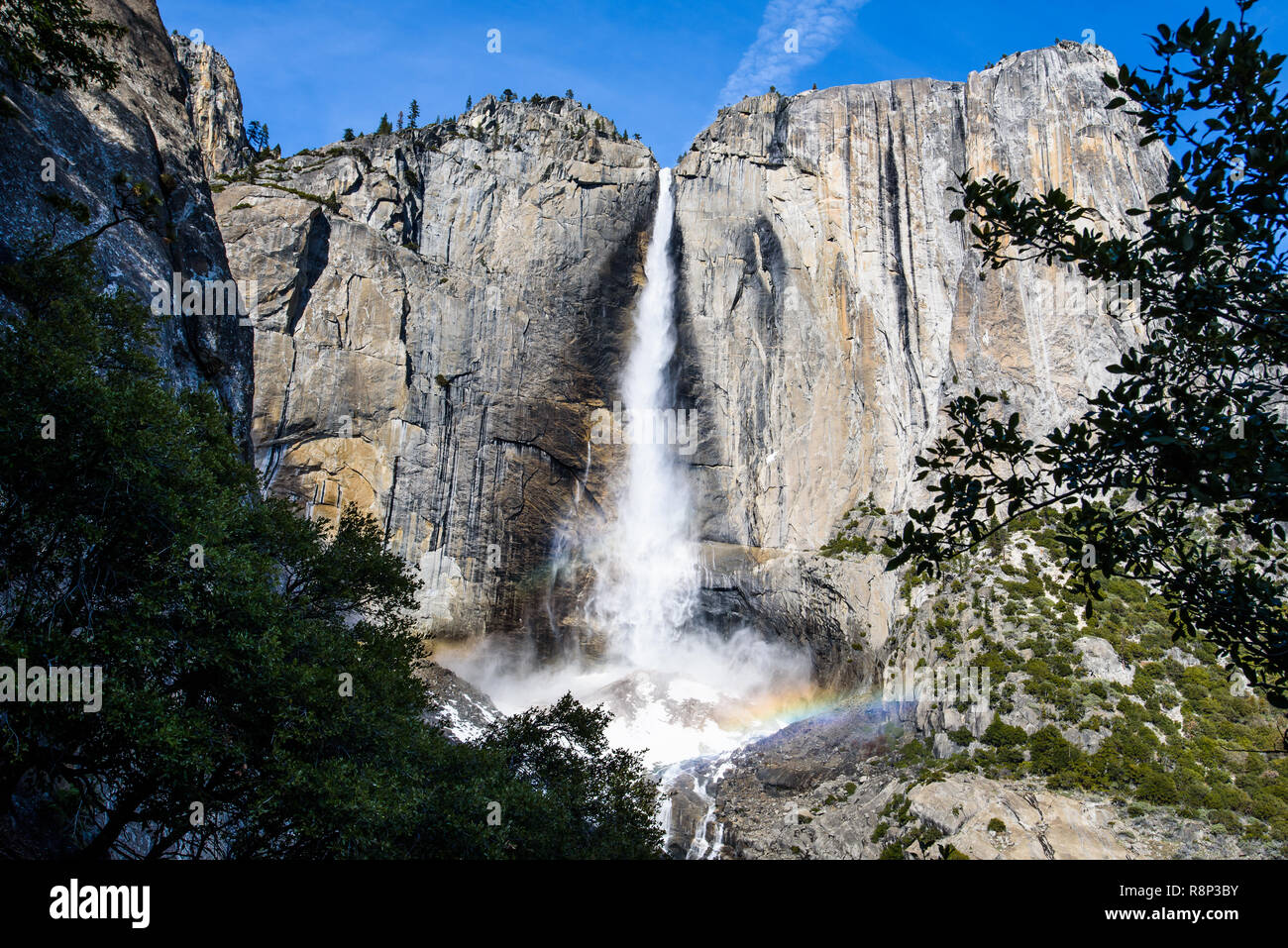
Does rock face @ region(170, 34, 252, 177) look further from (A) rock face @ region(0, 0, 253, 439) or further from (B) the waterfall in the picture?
(A) rock face @ region(0, 0, 253, 439)

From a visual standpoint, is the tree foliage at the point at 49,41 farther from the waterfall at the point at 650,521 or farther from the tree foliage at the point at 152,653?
the waterfall at the point at 650,521

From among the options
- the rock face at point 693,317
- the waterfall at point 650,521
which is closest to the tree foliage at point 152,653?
the rock face at point 693,317

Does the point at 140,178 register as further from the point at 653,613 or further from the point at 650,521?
the point at 653,613

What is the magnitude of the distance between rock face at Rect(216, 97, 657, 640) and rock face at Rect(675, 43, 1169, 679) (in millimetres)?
6430

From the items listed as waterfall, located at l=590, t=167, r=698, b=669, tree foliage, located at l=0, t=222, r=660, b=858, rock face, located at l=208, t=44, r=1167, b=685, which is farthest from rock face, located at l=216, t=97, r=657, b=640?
tree foliage, located at l=0, t=222, r=660, b=858

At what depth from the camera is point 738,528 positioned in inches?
1930

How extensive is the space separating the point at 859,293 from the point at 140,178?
125 feet

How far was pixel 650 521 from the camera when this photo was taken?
51375 millimetres

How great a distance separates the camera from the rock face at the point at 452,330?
46125 millimetres

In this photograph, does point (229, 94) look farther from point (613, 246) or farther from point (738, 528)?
point (738, 528)

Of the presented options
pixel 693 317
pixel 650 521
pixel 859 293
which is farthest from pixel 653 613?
pixel 859 293

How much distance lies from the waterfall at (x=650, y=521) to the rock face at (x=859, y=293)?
63.3 inches

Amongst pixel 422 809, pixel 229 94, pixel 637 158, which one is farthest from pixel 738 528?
pixel 229 94
